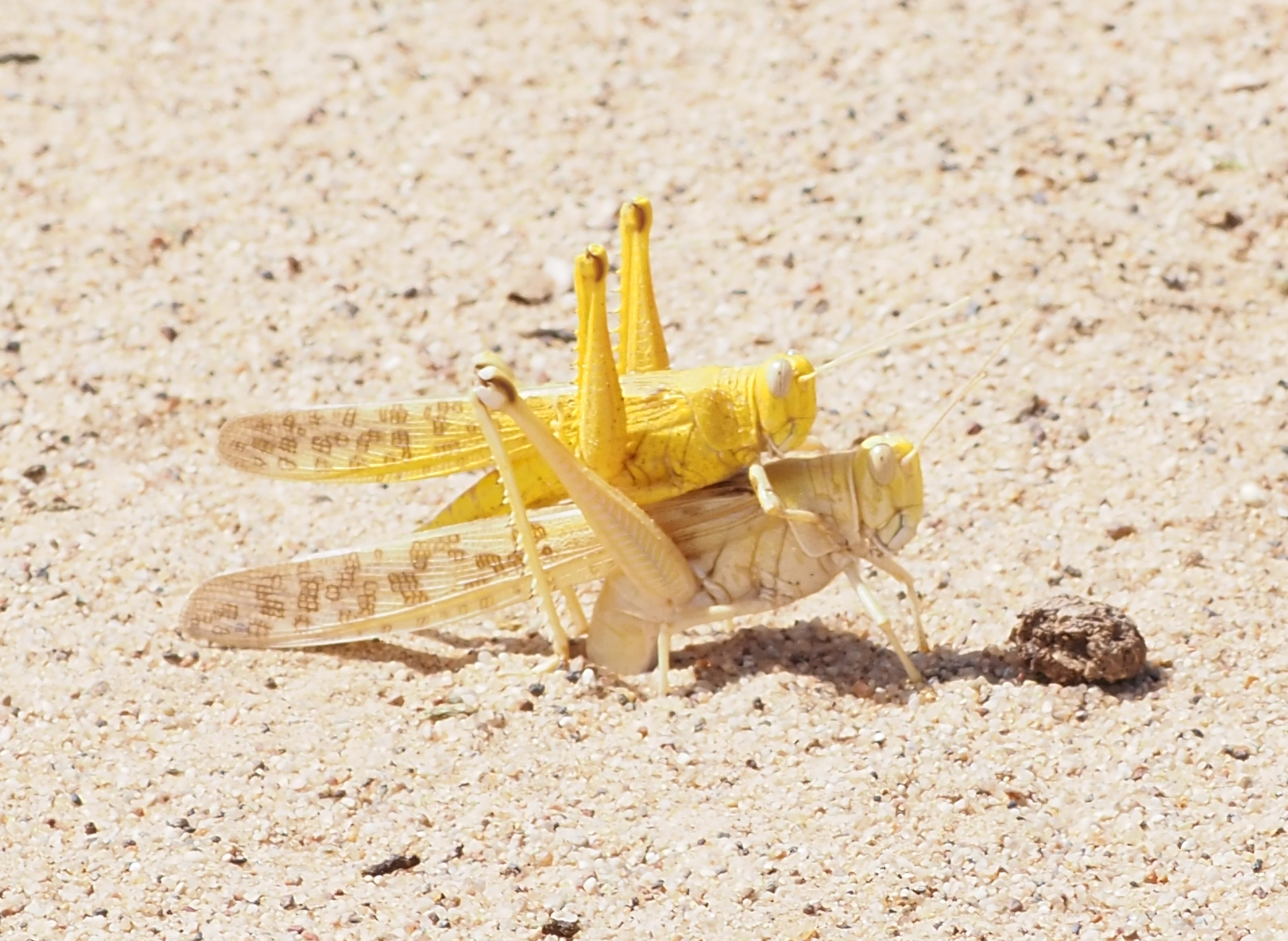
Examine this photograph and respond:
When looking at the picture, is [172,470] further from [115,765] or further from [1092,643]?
[1092,643]

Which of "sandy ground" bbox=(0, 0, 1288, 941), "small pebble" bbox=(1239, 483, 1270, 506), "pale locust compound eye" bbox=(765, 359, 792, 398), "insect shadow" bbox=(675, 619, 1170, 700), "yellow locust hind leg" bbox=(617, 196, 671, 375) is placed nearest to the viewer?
"sandy ground" bbox=(0, 0, 1288, 941)

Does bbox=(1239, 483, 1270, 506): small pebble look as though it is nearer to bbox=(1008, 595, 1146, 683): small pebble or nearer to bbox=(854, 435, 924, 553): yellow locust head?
bbox=(1008, 595, 1146, 683): small pebble

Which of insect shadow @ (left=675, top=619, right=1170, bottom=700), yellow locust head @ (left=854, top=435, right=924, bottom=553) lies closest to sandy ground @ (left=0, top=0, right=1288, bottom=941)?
insect shadow @ (left=675, top=619, right=1170, bottom=700)

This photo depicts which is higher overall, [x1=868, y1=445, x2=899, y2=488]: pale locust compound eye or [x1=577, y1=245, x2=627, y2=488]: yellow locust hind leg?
[x1=577, y1=245, x2=627, y2=488]: yellow locust hind leg

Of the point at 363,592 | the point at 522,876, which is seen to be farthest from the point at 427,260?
the point at 522,876

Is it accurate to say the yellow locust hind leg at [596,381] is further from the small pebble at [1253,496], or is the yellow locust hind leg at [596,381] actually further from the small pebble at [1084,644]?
the small pebble at [1253,496]

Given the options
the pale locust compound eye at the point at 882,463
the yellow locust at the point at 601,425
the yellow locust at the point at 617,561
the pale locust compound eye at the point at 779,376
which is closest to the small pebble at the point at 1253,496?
the yellow locust at the point at 617,561

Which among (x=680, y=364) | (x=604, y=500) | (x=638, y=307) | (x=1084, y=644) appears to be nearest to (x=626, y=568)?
(x=604, y=500)
